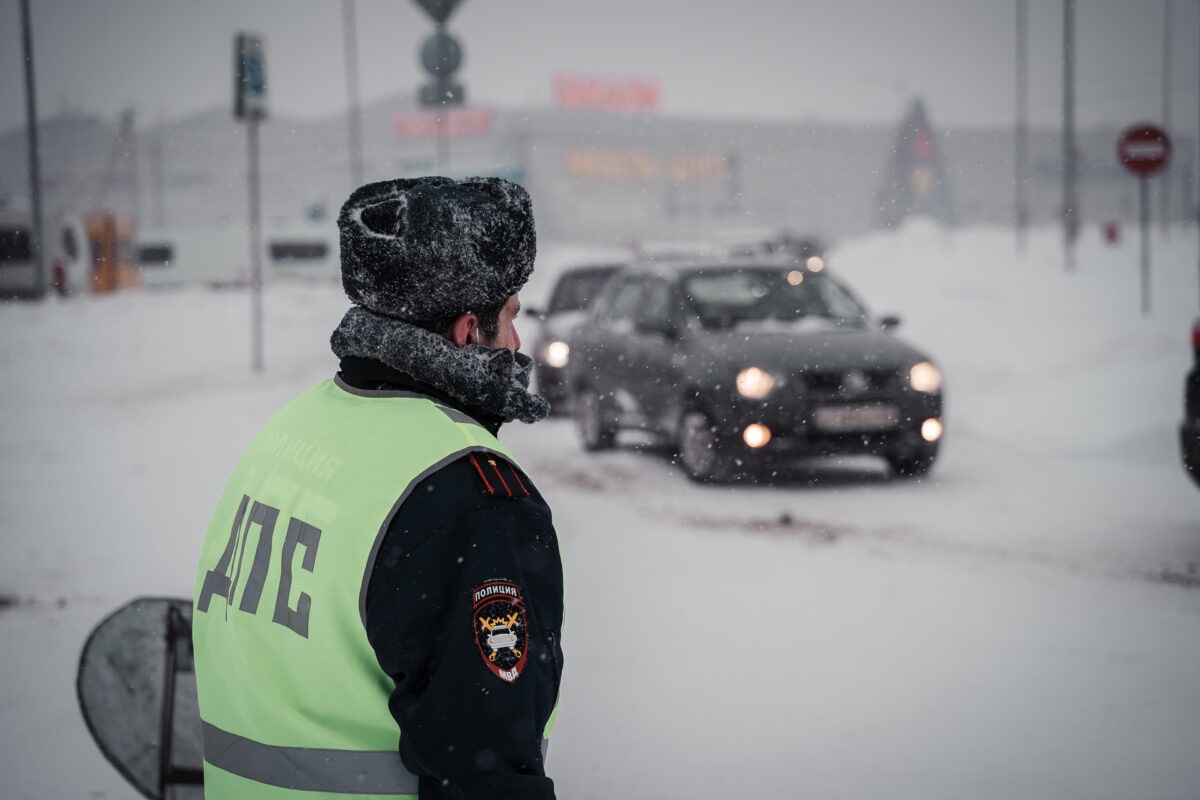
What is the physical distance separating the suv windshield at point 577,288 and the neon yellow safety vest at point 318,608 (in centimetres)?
1188

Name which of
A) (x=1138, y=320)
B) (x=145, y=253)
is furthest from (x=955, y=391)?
(x=145, y=253)

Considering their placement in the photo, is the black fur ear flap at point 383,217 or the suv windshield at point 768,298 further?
the suv windshield at point 768,298

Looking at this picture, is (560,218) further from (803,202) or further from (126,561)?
(126,561)

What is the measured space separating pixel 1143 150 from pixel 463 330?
13.3 m

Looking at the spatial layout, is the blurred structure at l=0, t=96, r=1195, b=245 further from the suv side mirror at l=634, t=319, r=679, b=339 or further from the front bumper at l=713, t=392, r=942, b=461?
the front bumper at l=713, t=392, r=942, b=461

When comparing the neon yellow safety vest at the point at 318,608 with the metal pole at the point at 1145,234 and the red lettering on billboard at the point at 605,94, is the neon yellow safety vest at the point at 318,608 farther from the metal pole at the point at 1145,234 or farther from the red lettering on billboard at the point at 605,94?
the red lettering on billboard at the point at 605,94

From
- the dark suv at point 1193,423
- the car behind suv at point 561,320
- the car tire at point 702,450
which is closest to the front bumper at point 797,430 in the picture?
the car tire at point 702,450

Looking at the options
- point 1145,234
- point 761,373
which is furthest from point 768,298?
point 1145,234

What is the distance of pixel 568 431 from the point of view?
502 inches

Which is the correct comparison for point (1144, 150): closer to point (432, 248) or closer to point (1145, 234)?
point (1145, 234)

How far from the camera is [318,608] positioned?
1703mm

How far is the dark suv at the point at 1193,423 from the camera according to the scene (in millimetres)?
6586

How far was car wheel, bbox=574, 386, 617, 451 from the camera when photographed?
10.9m

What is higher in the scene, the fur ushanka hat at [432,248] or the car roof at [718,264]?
the fur ushanka hat at [432,248]
